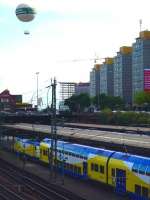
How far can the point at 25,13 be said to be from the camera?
47406 mm

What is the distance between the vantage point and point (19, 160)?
266 ft

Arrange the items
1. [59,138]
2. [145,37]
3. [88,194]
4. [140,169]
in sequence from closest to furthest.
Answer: [140,169], [88,194], [59,138], [145,37]

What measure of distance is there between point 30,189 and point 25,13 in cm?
1585

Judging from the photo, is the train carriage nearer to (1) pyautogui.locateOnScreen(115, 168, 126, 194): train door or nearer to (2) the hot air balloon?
(1) pyautogui.locateOnScreen(115, 168, 126, 194): train door

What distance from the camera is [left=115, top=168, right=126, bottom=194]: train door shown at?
41031mm

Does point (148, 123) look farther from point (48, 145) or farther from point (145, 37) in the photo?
point (145, 37)

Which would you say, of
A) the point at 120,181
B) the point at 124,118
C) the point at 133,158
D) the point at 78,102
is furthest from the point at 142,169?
the point at 78,102

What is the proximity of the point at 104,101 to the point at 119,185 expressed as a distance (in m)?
142

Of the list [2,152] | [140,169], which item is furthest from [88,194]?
[2,152]

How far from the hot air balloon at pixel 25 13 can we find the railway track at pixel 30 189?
1391 centimetres

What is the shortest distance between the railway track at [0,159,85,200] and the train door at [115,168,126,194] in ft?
11.0

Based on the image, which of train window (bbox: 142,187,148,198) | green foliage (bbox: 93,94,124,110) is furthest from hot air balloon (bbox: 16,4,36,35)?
green foliage (bbox: 93,94,124,110)

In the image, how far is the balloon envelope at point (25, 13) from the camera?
4738 cm

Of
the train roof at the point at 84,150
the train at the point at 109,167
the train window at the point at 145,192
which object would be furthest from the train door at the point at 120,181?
the train roof at the point at 84,150
